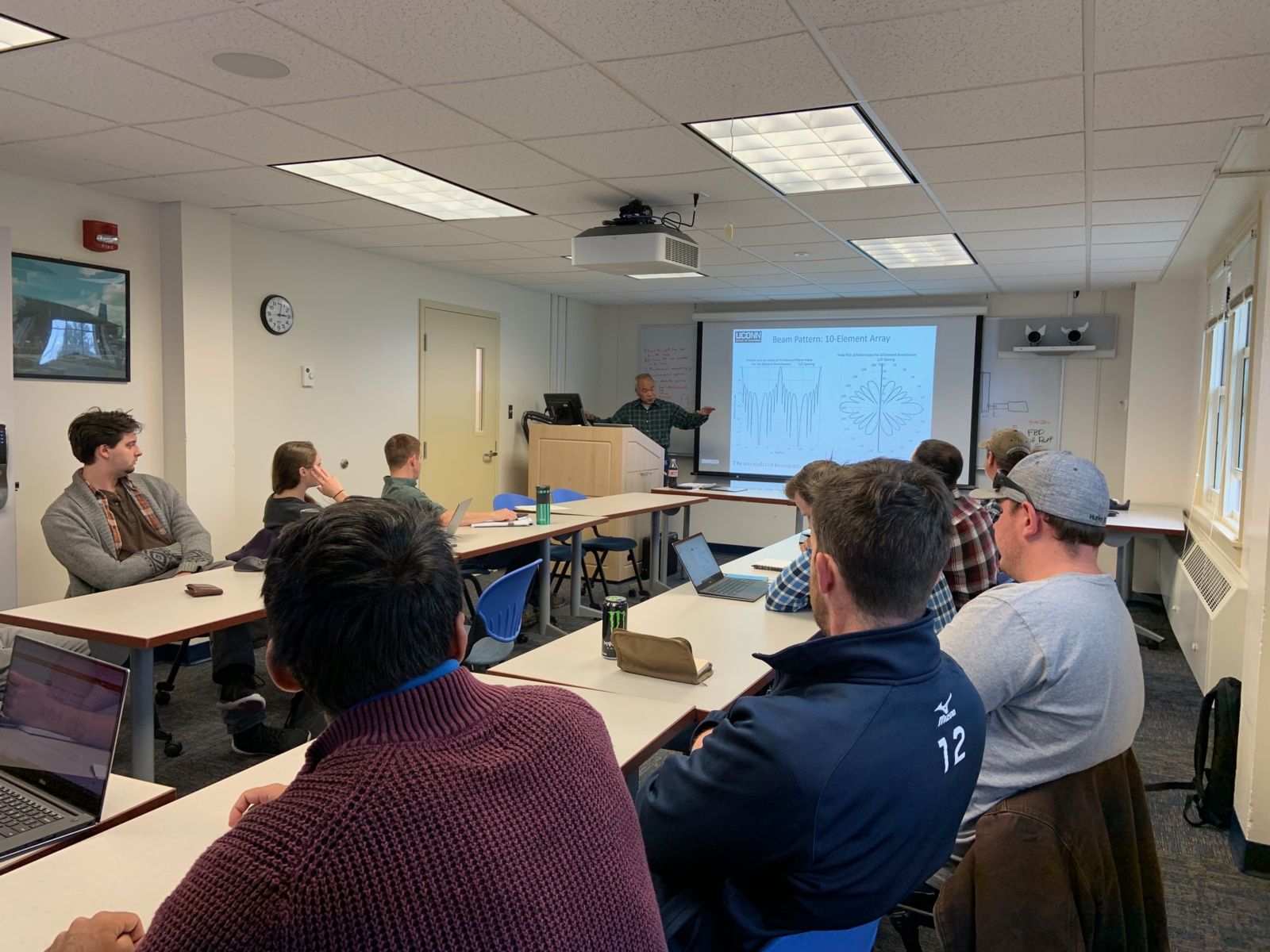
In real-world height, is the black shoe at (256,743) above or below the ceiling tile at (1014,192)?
below

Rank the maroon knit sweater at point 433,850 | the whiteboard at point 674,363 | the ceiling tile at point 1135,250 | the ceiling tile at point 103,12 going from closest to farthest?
the maroon knit sweater at point 433,850 < the ceiling tile at point 103,12 < the ceiling tile at point 1135,250 < the whiteboard at point 674,363

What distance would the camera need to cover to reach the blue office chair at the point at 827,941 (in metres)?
1.15

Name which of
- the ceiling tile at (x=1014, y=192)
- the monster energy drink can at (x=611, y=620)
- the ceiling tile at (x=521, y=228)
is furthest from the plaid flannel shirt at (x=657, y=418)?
the monster energy drink can at (x=611, y=620)

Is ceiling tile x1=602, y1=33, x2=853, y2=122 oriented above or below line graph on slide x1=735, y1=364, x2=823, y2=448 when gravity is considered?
above

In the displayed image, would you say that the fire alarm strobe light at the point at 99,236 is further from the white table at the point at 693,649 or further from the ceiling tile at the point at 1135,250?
the ceiling tile at the point at 1135,250

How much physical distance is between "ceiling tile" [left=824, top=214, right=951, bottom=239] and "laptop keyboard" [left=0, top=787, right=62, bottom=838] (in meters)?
4.45

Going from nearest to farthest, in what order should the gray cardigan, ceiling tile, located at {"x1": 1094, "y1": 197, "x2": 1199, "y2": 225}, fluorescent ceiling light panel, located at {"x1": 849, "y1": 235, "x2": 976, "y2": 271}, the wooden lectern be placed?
1. the gray cardigan
2. ceiling tile, located at {"x1": 1094, "y1": 197, "x2": 1199, "y2": 225}
3. fluorescent ceiling light panel, located at {"x1": 849, "y1": 235, "x2": 976, "y2": 271}
4. the wooden lectern

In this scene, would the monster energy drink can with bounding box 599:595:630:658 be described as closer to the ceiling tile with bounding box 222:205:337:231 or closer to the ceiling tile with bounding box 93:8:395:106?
the ceiling tile with bounding box 93:8:395:106

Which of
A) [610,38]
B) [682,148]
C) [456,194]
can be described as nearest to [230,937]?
[610,38]

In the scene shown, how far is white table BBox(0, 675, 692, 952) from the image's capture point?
47.2 inches

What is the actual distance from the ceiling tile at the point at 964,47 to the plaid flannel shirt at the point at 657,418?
5.37 m

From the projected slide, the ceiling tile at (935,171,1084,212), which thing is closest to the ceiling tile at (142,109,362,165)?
the ceiling tile at (935,171,1084,212)

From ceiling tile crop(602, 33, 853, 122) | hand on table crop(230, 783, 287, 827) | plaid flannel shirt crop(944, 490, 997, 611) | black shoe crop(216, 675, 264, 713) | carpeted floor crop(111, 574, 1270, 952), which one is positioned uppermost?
ceiling tile crop(602, 33, 853, 122)

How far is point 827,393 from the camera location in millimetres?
8281
